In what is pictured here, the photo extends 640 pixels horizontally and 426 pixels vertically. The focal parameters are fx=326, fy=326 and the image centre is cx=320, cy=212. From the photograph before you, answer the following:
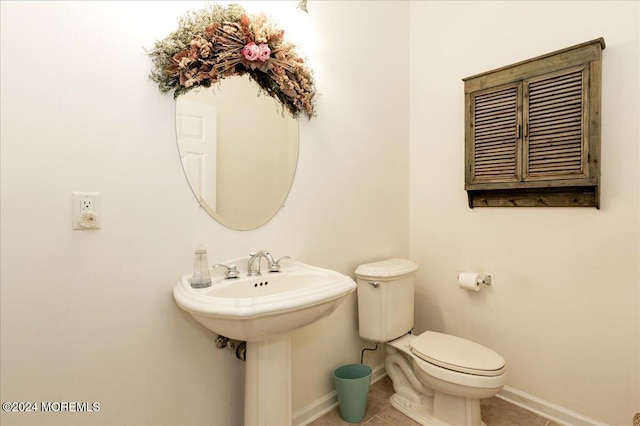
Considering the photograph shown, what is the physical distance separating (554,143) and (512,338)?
110 centimetres

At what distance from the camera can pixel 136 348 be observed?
1.20m

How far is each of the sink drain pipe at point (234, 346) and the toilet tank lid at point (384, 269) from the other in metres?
0.76

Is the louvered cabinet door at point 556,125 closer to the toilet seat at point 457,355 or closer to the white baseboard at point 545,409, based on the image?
the toilet seat at point 457,355

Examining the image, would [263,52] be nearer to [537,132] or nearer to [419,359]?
[537,132]

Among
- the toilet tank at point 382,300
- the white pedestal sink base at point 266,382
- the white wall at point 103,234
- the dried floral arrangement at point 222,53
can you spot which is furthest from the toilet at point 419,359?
the dried floral arrangement at point 222,53

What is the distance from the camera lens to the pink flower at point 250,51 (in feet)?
4.41

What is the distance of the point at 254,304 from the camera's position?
1.02m

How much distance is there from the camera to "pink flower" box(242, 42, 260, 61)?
4.41 ft

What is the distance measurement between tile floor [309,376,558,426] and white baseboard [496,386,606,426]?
0.10 feet

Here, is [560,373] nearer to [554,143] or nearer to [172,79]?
[554,143]

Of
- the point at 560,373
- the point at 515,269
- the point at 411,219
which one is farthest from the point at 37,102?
the point at 560,373

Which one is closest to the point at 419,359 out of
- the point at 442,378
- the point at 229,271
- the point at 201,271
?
the point at 442,378

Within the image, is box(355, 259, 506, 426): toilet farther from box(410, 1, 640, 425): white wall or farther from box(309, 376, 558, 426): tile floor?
box(410, 1, 640, 425): white wall

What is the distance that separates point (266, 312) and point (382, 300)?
39.5 inches
